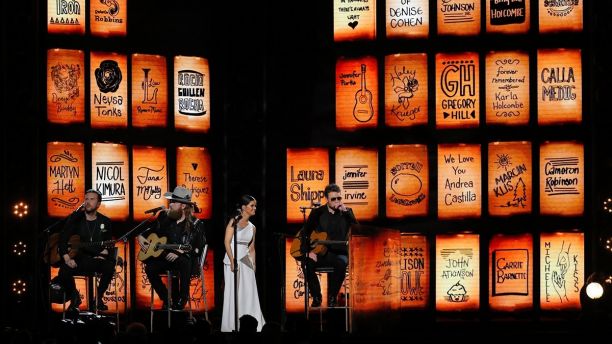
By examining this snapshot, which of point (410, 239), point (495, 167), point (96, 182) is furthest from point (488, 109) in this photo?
point (96, 182)

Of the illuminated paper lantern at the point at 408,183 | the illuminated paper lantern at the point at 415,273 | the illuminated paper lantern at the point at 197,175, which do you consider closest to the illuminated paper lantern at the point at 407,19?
the illuminated paper lantern at the point at 408,183

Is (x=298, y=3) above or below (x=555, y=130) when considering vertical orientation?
above

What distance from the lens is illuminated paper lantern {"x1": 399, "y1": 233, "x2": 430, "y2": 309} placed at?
614 inches

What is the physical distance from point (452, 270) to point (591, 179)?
6.98ft

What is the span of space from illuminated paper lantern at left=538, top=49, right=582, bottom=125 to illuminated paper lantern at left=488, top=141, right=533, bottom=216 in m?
0.52

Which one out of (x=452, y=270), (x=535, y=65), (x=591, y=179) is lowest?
(x=452, y=270)

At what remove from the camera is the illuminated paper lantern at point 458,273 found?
15523 millimetres

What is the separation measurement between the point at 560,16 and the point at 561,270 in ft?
10.8

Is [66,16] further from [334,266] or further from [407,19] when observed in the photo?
[334,266]

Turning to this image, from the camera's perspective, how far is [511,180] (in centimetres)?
1563

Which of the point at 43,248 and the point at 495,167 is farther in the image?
the point at 495,167

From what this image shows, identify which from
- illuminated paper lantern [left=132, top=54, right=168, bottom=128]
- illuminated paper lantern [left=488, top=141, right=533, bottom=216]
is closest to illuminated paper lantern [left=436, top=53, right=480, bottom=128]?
illuminated paper lantern [left=488, top=141, right=533, bottom=216]

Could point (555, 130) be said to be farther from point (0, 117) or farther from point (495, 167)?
point (0, 117)

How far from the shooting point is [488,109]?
51.6ft
